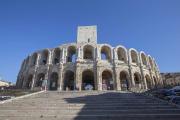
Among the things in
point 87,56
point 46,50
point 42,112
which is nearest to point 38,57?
point 46,50

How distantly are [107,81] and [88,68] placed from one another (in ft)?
17.8

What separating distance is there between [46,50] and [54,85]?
802cm

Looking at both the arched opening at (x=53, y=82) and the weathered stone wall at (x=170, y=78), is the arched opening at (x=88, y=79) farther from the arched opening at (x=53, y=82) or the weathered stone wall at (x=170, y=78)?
the weathered stone wall at (x=170, y=78)

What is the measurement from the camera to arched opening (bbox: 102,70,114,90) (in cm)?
3312

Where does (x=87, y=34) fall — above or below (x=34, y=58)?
above

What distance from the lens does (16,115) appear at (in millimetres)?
10438

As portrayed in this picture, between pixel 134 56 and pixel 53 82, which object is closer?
pixel 53 82

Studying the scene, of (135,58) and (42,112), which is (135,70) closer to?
(135,58)

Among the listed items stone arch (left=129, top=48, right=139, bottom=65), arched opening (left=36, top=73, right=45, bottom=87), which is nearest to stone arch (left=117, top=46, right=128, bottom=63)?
stone arch (left=129, top=48, right=139, bottom=65)

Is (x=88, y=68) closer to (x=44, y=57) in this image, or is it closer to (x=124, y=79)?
(x=124, y=79)

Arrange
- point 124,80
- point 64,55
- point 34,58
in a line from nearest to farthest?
1. point 64,55
2. point 124,80
3. point 34,58

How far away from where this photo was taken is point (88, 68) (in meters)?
33.6

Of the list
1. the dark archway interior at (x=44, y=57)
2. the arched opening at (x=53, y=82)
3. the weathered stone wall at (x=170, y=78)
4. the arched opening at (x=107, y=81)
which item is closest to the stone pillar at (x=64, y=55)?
the arched opening at (x=53, y=82)

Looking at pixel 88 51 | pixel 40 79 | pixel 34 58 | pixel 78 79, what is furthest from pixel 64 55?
pixel 34 58
